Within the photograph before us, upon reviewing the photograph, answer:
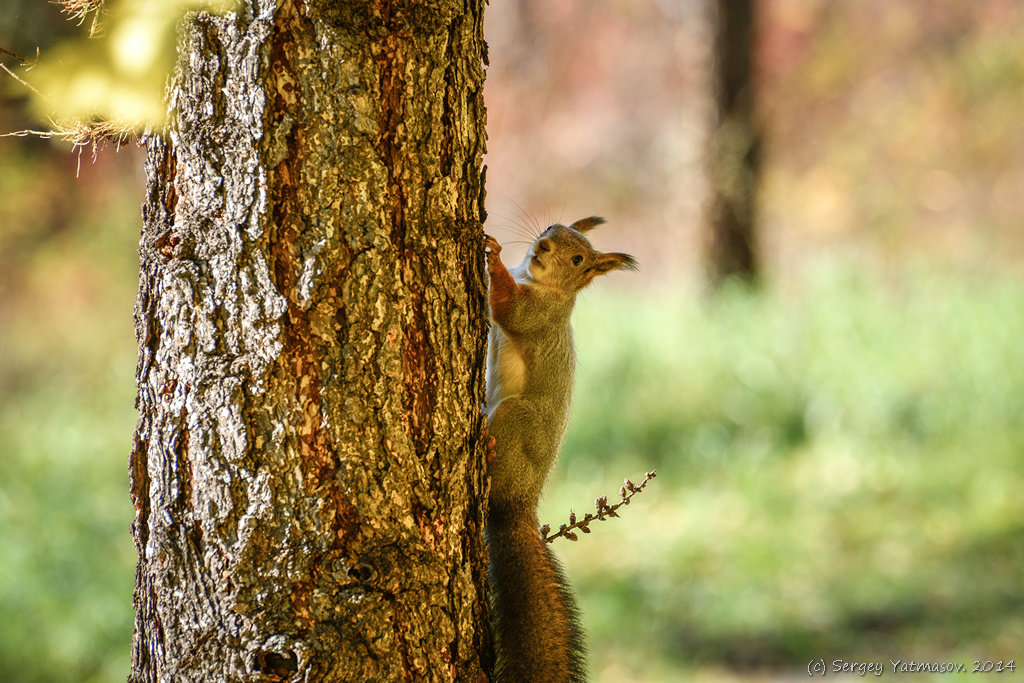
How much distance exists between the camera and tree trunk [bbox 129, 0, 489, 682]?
5.11ft

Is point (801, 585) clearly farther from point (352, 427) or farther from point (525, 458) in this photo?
point (352, 427)

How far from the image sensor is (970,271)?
793 centimetres

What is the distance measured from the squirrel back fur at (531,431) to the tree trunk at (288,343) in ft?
1.19

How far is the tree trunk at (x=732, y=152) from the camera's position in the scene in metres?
8.10

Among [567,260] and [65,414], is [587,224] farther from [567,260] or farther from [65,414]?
[65,414]

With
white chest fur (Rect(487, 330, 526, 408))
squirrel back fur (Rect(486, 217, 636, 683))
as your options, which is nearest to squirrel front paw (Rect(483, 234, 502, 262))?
squirrel back fur (Rect(486, 217, 636, 683))

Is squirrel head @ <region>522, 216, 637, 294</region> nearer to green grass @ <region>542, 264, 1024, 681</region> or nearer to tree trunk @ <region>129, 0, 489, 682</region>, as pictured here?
tree trunk @ <region>129, 0, 489, 682</region>

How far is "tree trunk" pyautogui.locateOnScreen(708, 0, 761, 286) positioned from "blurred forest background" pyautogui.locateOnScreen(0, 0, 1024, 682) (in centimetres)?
13

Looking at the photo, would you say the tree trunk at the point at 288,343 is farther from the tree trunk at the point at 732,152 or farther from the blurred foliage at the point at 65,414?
the tree trunk at the point at 732,152

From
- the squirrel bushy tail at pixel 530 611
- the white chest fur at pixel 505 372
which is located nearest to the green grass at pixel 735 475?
the white chest fur at pixel 505 372

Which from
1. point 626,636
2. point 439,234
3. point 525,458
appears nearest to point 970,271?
point 626,636

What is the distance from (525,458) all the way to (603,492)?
121 inches

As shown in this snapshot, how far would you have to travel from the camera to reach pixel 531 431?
2.33 m

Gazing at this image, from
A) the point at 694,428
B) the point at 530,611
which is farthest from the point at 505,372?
the point at 694,428
